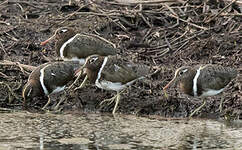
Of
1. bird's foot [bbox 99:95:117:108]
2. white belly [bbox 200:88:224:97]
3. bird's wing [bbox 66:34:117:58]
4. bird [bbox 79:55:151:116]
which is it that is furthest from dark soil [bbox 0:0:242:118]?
bird's wing [bbox 66:34:117:58]

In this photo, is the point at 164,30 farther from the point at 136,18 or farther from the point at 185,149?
the point at 185,149

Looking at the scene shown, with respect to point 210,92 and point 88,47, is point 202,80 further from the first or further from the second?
point 88,47

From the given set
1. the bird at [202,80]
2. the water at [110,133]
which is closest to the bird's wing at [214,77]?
the bird at [202,80]

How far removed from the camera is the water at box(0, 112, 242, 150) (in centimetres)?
829

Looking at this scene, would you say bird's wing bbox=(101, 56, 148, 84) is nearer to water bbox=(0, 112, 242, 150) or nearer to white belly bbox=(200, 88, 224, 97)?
water bbox=(0, 112, 242, 150)

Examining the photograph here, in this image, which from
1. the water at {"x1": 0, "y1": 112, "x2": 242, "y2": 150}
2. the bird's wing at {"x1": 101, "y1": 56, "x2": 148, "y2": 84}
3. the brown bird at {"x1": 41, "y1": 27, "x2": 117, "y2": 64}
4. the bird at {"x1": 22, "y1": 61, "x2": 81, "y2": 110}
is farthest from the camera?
the brown bird at {"x1": 41, "y1": 27, "x2": 117, "y2": 64}

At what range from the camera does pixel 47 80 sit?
1035 centimetres

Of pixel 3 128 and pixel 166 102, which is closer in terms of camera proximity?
pixel 3 128

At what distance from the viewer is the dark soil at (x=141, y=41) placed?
1050 cm

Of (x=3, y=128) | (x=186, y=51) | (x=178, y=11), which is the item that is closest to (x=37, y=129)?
(x=3, y=128)

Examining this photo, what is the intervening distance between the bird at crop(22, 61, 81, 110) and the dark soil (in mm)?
375

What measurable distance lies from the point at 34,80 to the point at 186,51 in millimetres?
2904

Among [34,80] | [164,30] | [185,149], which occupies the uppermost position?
[164,30]

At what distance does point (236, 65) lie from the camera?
36.5ft
